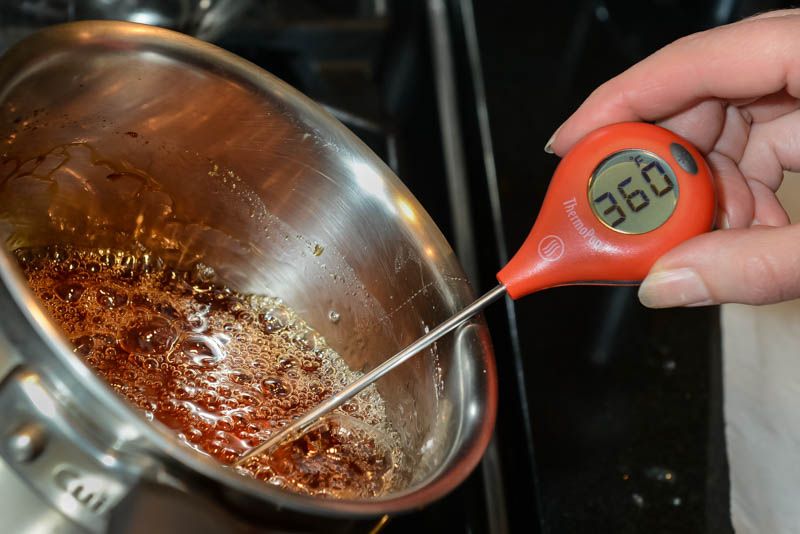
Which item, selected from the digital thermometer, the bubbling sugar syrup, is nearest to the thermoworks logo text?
the digital thermometer

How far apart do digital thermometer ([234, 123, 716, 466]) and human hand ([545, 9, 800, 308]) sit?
0.05 ft

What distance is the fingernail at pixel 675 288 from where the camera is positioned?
45 centimetres

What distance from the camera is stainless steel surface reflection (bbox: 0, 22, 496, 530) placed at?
1.52 ft

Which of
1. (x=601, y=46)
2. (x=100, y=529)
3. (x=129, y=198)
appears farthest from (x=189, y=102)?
(x=601, y=46)

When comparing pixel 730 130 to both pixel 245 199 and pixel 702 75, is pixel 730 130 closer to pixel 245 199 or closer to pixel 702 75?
pixel 702 75

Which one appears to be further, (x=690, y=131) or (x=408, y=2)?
(x=408, y=2)

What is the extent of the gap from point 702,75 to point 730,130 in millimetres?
110

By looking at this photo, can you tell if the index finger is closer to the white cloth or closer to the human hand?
the human hand

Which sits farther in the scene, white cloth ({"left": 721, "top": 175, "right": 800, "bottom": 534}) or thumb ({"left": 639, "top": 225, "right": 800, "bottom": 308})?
white cloth ({"left": 721, "top": 175, "right": 800, "bottom": 534})

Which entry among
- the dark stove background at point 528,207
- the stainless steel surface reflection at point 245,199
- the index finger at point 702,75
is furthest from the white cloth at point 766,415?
the stainless steel surface reflection at point 245,199

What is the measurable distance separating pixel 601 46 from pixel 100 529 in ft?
2.41

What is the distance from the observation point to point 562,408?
0.66 meters

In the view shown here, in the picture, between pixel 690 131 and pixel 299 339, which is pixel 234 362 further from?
pixel 690 131

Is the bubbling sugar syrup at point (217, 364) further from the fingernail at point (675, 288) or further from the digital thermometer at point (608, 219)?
the fingernail at point (675, 288)
